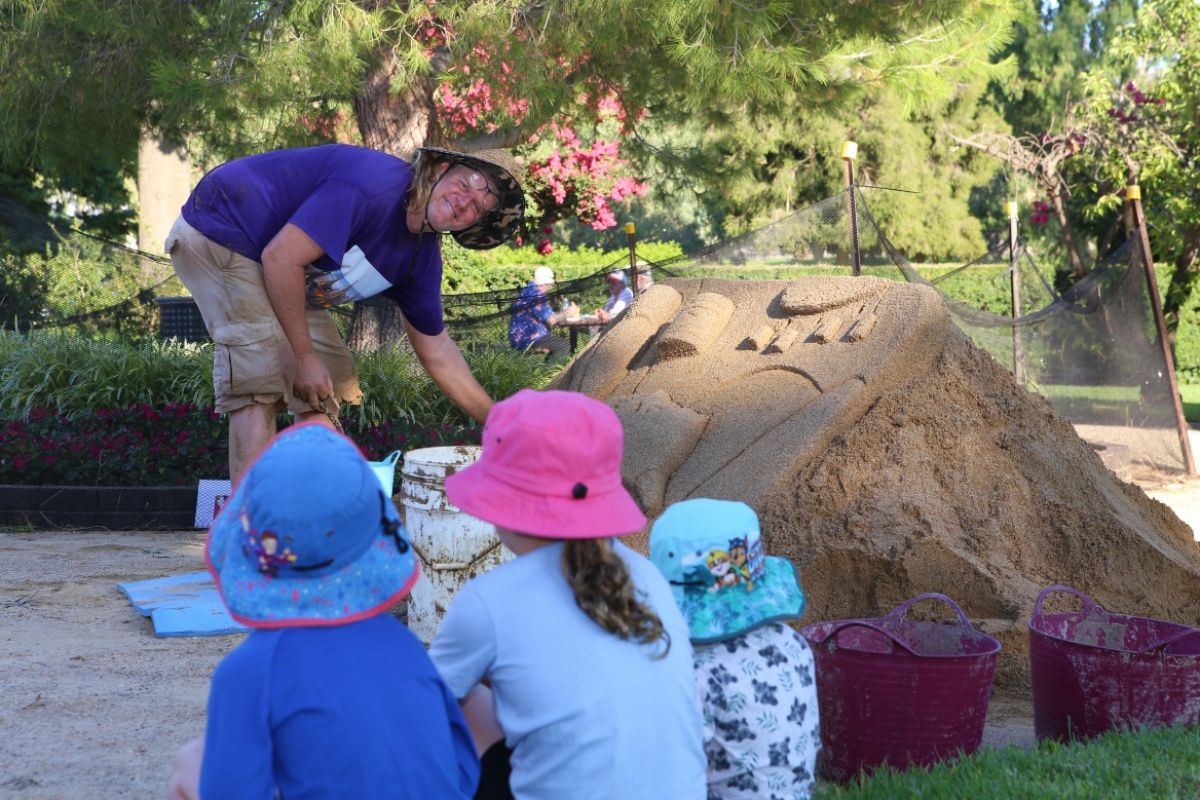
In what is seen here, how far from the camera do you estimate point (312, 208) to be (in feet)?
12.3

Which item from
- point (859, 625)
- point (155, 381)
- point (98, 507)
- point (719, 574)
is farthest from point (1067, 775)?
point (155, 381)

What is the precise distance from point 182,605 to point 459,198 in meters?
1.91

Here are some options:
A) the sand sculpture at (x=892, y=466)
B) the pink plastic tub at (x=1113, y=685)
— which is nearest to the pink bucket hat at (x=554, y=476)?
the pink plastic tub at (x=1113, y=685)

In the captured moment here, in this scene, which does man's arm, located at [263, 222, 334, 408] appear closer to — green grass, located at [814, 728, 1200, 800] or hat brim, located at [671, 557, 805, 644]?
hat brim, located at [671, 557, 805, 644]

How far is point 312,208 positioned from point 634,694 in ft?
7.39

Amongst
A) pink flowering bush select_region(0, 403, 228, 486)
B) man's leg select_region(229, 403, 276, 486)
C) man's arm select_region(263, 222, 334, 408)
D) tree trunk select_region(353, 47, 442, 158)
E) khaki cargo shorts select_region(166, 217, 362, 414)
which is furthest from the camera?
tree trunk select_region(353, 47, 442, 158)

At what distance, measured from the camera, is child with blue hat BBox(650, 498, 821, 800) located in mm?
2383

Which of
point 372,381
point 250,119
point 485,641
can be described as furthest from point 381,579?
point 250,119

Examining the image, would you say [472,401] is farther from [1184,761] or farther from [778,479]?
[1184,761]

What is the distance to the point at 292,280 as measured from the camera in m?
3.77

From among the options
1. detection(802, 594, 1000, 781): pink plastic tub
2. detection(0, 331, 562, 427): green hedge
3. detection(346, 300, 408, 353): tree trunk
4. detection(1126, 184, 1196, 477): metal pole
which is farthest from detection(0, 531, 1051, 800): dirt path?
detection(1126, 184, 1196, 477): metal pole

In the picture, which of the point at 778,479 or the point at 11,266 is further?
the point at 11,266

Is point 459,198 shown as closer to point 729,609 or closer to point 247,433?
point 247,433

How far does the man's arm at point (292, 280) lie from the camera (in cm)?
374
